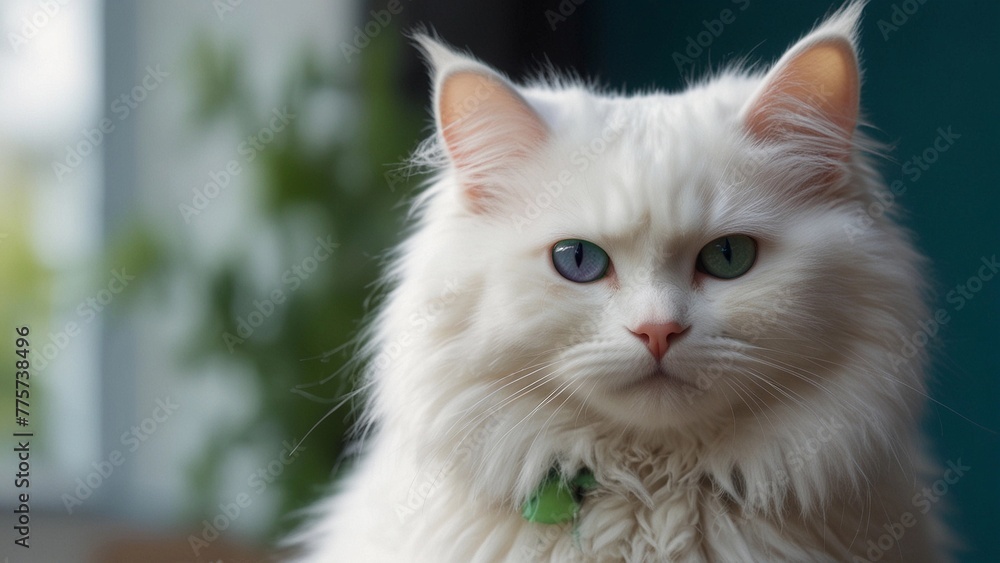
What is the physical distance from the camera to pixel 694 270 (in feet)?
3.25

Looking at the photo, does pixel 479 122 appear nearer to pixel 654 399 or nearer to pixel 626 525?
pixel 654 399

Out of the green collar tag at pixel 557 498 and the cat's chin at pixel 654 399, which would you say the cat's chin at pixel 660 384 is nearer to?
the cat's chin at pixel 654 399

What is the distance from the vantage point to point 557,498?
3.42 feet

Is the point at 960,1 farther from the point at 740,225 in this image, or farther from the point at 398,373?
the point at 398,373

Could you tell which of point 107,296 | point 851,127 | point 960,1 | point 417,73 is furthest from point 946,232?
point 107,296

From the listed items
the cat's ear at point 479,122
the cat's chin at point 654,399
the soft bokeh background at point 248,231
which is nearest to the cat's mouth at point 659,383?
the cat's chin at point 654,399

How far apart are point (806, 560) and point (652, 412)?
0.27m

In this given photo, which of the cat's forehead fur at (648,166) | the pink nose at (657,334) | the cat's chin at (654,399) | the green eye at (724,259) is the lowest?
the cat's chin at (654,399)

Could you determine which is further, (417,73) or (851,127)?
(417,73)

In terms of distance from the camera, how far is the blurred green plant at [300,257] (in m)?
1.85

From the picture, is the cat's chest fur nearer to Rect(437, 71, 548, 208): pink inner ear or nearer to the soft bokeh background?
Rect(437, 71, 548, 208): pink inner ear

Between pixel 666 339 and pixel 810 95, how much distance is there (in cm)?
39

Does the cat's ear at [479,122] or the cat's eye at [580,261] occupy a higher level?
the cat's ear at [479,122]

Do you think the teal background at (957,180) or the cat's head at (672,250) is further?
the teal background at (957,180)
